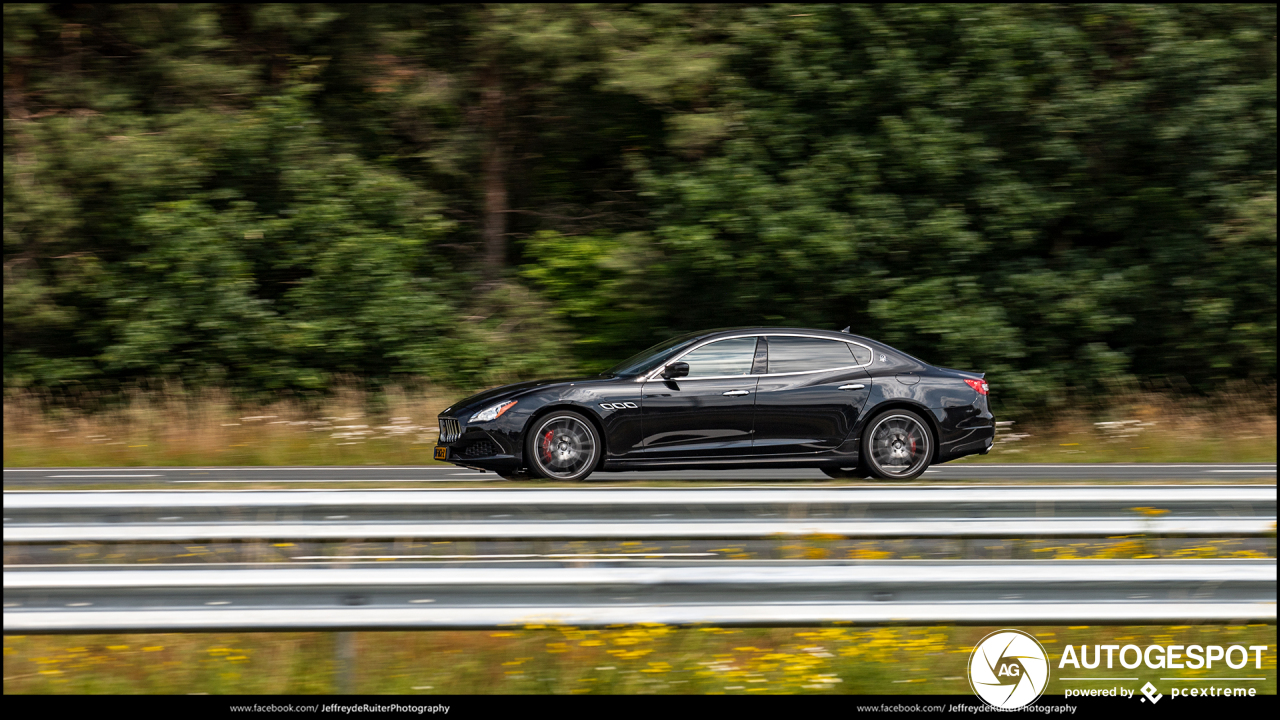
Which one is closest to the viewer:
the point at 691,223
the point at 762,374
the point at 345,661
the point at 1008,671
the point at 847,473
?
the point at 1008,671

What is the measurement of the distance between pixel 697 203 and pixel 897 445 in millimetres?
6299

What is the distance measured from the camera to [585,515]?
175 inches

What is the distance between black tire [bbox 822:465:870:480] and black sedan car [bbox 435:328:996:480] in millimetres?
45

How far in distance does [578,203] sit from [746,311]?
4038 mm

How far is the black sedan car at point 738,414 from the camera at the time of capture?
938 centimetres

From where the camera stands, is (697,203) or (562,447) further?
(697,203)

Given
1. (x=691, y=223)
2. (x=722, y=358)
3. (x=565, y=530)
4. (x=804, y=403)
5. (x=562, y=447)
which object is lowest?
(x=565, y=530)

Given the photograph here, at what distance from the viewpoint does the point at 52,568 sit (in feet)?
13.9

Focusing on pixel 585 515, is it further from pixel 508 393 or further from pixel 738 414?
pixel 738 414

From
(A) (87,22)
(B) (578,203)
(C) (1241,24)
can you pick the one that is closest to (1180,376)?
(C) (1241,24)

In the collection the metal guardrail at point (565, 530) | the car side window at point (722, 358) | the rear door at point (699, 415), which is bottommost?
the metal guardrail at point (565, 530)
